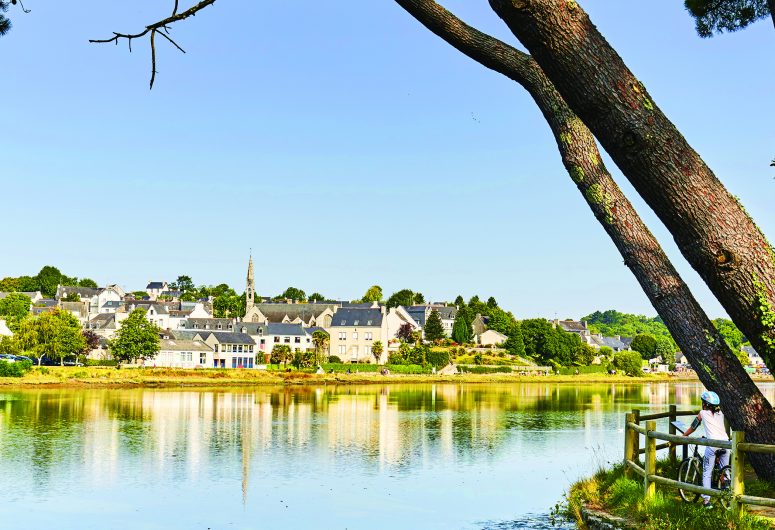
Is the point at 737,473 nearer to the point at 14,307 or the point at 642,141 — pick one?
the point at 642,141

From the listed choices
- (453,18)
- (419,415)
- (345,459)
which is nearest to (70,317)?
(419,415)

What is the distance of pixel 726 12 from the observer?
10.7 meters

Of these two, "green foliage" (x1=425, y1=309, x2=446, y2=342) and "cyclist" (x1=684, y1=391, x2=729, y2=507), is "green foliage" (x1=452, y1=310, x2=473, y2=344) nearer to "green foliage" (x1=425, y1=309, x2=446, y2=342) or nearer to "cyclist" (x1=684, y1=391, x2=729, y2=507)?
"green foliage" (x1=425, y1=309, x2=446, y2=342)

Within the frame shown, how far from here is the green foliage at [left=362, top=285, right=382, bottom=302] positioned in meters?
155

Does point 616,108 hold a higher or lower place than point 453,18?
lower

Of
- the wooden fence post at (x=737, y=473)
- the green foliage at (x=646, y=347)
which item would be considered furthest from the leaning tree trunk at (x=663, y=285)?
the green foliage at (x=646, y=347)

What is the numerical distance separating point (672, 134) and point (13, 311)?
121m

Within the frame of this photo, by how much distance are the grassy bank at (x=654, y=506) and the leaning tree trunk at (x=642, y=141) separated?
3778mm

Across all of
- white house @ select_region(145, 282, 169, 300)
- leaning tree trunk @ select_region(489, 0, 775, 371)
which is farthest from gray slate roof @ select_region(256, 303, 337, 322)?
leaning tree trunk @ select_region(489, 0, 775, 371)

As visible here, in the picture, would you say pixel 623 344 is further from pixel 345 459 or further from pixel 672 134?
pixel 672 134

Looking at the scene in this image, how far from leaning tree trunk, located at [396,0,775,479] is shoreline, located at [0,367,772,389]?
67994 millimetres

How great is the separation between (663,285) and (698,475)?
8.88ft

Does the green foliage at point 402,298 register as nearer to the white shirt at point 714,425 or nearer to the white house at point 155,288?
the white house at point 155,288

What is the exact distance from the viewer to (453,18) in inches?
318
